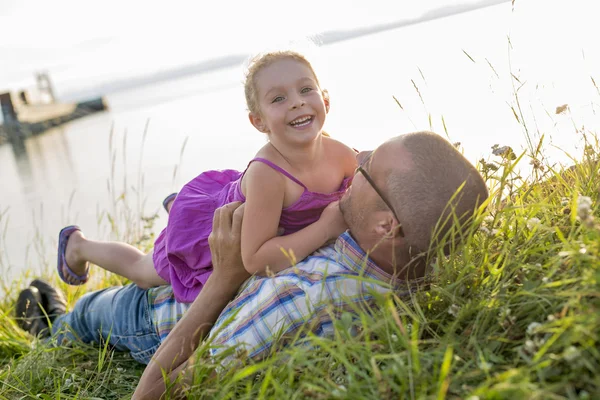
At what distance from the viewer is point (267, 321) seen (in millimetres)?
2084

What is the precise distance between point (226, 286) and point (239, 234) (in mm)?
214

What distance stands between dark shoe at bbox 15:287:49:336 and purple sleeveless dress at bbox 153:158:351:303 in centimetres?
116

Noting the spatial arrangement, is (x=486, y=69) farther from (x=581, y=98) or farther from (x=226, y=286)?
(x=226, y=286)

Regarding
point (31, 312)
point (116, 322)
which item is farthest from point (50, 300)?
point (116, 322)

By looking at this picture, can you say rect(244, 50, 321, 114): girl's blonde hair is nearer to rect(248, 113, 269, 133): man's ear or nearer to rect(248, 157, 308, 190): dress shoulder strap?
rect(248, 113, 269, 133): man's ear

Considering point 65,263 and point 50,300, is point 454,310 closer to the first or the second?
point 65,263

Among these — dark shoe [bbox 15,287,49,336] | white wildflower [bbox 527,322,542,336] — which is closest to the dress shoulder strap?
white wildflower [bbox 527,322,542,336]

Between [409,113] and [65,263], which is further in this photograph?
[409,113]

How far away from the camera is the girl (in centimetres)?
231

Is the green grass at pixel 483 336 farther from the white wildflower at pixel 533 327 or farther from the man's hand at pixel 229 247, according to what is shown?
the man's hand at pixel 229 247

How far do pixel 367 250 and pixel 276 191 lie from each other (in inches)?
18.9

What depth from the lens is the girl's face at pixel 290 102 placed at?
8.09ft

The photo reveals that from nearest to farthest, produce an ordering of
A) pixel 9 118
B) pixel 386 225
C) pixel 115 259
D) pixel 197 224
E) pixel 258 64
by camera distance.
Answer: pixel 386 225, pixel 258 64, pixel 197 224, pixel 115 259, pixel 9 118

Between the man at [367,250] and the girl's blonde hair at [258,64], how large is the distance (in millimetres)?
539
